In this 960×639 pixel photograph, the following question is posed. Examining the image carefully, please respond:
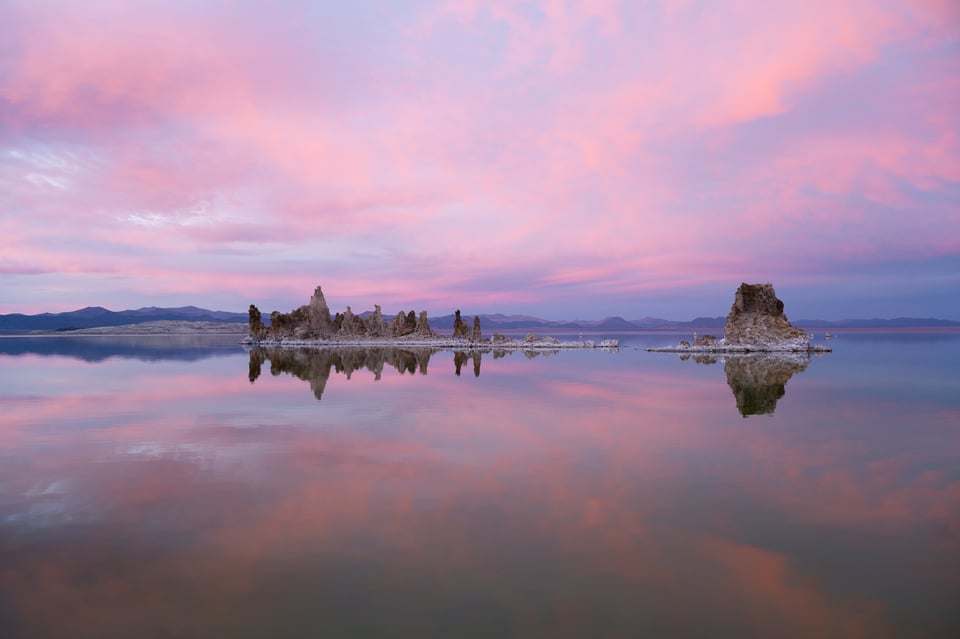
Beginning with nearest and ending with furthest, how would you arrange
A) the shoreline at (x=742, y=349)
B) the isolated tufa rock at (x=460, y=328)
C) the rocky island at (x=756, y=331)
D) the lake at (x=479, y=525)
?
the lake at (x=479, y=525), the shoreline at (x=742, y=349), the rocky island at (x=756, y=331), the isolated tufa rock at (x=460, y=328)

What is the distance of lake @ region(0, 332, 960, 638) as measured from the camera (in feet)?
20.8

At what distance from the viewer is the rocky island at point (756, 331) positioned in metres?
66.1

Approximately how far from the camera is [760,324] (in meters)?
69.2

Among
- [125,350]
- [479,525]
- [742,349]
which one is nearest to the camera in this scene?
[479,525]

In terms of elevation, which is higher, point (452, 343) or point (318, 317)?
point (318, 317)

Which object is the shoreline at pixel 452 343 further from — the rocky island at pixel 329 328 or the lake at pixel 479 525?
the lake at pixel 479 525

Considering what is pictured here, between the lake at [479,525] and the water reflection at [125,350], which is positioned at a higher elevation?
the water reflection at [125,350]

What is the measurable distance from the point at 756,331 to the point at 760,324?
1.32m

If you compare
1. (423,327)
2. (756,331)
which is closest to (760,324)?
(756,331)

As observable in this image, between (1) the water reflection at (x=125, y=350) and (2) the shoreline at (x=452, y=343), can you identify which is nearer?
(1) the water reflection at (x=125, y=350)

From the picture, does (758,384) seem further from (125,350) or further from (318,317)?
(318,317)

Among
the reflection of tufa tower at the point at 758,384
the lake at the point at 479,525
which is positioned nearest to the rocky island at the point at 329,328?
the reflection of tufa tower at the point at 758,384

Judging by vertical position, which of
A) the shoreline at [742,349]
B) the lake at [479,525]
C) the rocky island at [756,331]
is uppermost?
the rocky island at [756,331]

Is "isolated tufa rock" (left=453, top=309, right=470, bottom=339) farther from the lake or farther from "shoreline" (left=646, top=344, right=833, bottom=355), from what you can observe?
the lake
